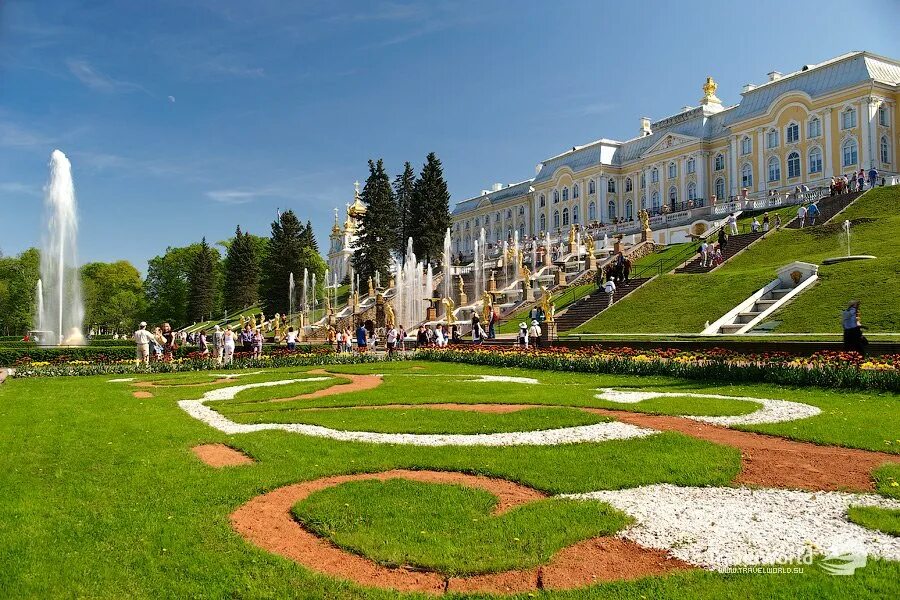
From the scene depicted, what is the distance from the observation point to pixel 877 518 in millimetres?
5320

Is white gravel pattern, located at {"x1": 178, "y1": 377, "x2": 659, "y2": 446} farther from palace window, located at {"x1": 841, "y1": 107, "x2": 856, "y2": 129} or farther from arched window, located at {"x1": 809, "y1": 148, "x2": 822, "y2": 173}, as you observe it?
arched window, located at {"x1": 809, "y1": 148, "x2": 822, "y2": 173}

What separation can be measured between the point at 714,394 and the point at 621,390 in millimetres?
1830

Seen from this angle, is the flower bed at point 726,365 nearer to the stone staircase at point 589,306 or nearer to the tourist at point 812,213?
the stone staircase at point 589,306

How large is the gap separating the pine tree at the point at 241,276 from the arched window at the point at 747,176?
5690 cm

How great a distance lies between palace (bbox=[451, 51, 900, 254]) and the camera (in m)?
53.6

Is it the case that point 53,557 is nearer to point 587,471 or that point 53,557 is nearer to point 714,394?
point 587,471

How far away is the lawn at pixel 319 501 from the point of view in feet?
14.4

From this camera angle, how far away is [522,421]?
10117mm

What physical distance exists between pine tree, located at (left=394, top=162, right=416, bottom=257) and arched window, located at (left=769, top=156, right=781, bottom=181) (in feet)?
111

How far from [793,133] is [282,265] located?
50.2m

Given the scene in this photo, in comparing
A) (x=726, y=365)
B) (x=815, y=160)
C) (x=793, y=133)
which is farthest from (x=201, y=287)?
(x=726, y=365)

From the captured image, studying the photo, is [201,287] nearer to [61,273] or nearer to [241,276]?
[241,276]

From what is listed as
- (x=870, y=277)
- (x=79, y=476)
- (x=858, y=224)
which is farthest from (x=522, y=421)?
(x=858, y=224)

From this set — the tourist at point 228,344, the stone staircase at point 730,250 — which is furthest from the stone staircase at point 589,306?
the tourist at point 228,344
